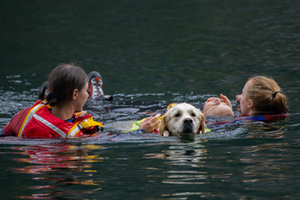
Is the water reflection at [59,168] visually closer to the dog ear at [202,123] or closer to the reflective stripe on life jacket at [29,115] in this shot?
the reflective stripe on life jacket at [29,115]

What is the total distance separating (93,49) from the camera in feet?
51.8

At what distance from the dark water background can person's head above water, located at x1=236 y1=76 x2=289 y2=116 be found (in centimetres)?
35

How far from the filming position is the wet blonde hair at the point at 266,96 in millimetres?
5738

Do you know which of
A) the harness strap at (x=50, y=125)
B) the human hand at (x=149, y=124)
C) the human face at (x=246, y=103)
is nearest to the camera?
the harness strap at (x=50, y=125)

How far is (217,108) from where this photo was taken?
19.7 feet

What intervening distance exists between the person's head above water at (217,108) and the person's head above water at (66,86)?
8.16 ft

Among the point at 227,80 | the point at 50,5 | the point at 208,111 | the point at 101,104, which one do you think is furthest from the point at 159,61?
the point at 50,5

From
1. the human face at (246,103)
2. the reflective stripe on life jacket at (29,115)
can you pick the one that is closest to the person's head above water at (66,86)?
the reflective stripe on life jacket at (29,115)

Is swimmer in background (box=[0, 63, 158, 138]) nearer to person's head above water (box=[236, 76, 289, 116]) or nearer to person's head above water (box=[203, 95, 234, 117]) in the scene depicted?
person's head above water (box=[203, 95, 234, 117])

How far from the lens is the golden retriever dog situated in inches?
191

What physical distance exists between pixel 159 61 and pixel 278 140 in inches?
346

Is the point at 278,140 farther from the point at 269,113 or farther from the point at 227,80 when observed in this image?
the point at 227,80

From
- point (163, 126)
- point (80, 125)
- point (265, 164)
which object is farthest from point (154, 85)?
point (265, 164)

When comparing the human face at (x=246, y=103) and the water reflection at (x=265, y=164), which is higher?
the human face at (x=246, y=103)
